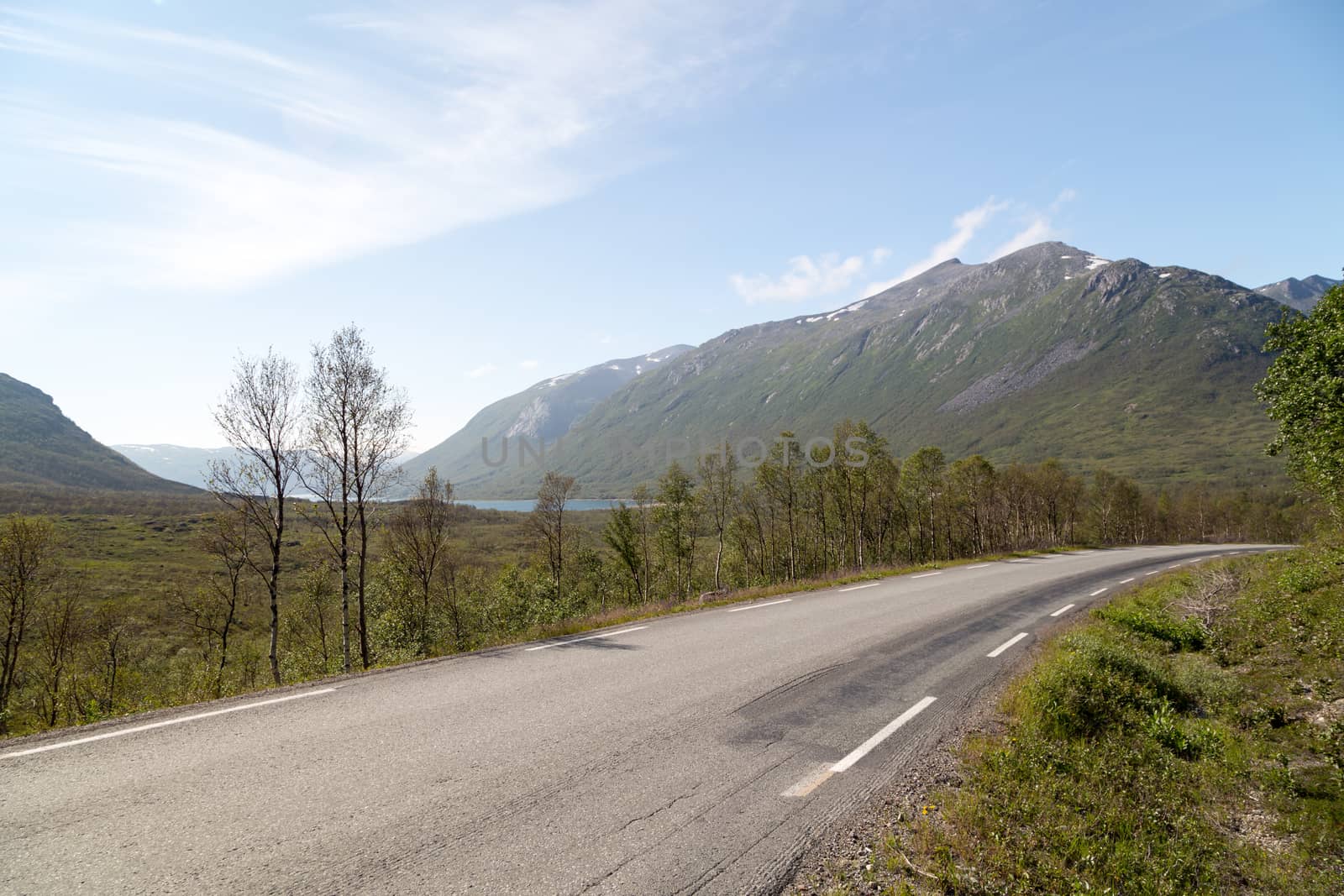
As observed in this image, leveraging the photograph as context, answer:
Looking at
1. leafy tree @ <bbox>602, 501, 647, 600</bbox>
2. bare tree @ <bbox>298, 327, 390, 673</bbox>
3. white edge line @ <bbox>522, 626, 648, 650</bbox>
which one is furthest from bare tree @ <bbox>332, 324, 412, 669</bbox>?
leafy tree @ <bbox>602, 501, 647, 600</bbox>

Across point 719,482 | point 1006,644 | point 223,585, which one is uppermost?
point 719,482

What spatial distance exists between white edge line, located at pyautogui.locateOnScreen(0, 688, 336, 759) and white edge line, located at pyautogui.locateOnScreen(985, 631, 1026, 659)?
1170 centimetres

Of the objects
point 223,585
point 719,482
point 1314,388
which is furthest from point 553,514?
point 1314,388

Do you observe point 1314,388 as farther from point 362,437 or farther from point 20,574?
point 20,574

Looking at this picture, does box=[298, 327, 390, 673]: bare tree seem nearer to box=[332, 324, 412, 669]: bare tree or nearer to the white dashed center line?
box=[332, 324, 412, 669]: bare tree

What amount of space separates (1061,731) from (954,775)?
2.43 m

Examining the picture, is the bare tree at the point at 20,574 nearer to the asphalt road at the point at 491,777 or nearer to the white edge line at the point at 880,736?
the asphalt road at the point at 491,777

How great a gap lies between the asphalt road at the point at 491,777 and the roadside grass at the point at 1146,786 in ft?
2.84

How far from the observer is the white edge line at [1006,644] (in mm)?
11312

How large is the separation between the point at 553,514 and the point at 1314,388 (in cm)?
5069

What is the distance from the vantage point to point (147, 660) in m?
49.7

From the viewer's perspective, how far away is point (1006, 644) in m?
12.2

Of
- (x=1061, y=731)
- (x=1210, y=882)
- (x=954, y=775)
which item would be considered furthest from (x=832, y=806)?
(x=1061, y=731)

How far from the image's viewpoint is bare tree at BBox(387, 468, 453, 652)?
39500 millimetres
